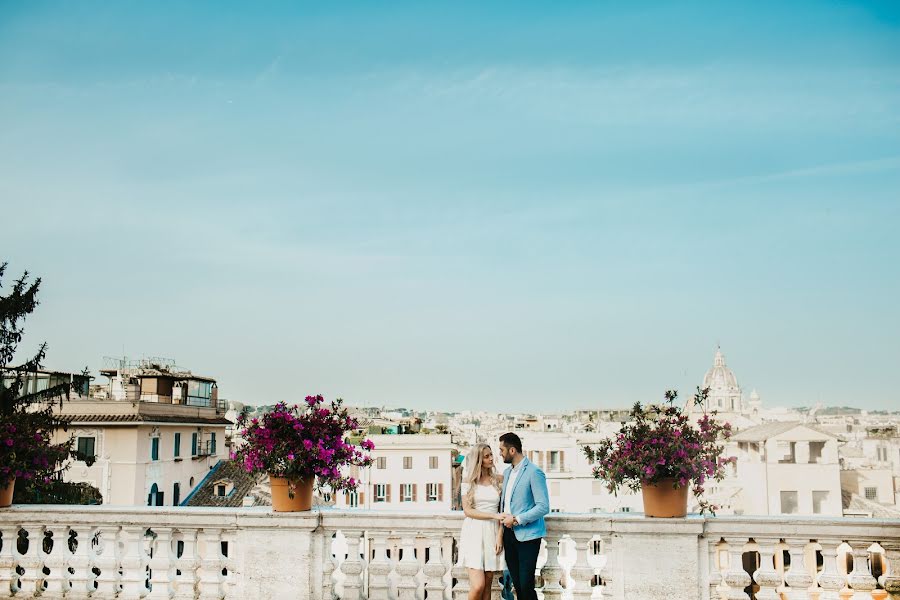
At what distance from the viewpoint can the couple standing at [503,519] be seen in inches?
264

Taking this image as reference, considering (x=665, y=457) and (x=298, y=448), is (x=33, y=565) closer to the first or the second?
(x=298, y=448)

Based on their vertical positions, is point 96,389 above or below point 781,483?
above

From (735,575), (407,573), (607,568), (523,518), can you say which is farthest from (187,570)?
(735,575)

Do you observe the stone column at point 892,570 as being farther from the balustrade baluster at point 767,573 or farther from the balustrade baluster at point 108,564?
the balustrade baluster at point 108,564

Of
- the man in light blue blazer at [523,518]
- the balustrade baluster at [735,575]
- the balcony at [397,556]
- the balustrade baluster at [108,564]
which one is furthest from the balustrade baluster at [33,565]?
the balustrade baluster at [735,575]

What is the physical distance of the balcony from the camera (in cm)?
669

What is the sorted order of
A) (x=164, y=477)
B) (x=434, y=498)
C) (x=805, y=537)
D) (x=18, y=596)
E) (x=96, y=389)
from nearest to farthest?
(x=805, y=537) → (x=18, y=596) → (x=164, y=477) → (x=96, y=389) → (x=434, y=498)

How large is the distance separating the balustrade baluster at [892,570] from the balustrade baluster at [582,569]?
7.46ft

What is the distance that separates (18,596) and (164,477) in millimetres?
43439

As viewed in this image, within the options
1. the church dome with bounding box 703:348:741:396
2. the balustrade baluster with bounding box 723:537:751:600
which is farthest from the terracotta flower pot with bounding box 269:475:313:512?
the church dome with bounding box 703:348:741:396

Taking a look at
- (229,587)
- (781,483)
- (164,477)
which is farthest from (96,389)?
(229,587)

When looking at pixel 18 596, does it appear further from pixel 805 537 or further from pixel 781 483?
pixel 781 483

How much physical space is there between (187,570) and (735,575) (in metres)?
4.76

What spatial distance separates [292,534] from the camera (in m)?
7.42
